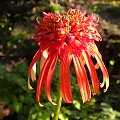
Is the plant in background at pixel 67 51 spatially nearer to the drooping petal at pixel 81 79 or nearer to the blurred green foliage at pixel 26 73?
the drooping petal at pixel 81 79

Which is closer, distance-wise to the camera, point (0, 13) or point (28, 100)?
point (28, 100)

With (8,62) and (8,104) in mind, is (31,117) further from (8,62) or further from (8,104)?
(8,62)

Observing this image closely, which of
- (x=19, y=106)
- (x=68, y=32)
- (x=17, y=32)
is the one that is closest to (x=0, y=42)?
(x=17, y=32)

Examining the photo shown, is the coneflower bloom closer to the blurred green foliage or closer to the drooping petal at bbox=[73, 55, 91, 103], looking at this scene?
the drooping petal at bbox=[73, 55, 91, 103]

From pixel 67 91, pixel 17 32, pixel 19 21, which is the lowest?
pixel 17 32

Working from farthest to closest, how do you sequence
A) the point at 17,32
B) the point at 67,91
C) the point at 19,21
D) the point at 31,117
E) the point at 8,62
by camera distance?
the point at 17,32 → the point at 19,21 → the point at 8,62 → the point at 31,117 → the point at 67,91

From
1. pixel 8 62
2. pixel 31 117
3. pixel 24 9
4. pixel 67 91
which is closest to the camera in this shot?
pixel 67 91
